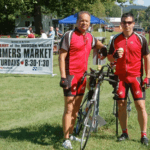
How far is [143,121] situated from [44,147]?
1631 mm

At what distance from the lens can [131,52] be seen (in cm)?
434

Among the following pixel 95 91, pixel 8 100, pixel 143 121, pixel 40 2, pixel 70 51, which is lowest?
pixel 8 100

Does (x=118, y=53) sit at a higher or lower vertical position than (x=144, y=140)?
higher

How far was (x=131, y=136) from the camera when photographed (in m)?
4.94

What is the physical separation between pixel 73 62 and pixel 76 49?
0.20 meters

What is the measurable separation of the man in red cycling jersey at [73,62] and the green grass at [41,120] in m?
0.59

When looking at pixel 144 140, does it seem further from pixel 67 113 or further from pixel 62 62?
pixel 62 62

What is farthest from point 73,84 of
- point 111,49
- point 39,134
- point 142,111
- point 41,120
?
point 41,120

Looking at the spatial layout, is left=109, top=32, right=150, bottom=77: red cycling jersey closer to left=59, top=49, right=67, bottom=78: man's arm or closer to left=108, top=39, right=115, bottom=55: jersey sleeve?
left=108, top=39, right=115, bottom=55: jersey sleeve

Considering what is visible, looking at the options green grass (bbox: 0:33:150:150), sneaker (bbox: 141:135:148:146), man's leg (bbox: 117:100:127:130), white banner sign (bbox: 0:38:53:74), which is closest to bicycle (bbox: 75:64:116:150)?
green grass (bbox: 0:33:150:150)

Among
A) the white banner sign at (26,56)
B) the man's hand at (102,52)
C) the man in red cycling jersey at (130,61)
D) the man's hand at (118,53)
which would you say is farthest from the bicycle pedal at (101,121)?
the white banner sign at (26,56)

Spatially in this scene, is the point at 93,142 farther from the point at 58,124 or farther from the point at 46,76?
the point at 46,76

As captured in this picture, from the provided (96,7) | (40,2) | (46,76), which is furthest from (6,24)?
(46,76)

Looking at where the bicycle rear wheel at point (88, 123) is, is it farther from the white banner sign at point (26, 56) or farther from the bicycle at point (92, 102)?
the white banner sign at point (26, 56)
